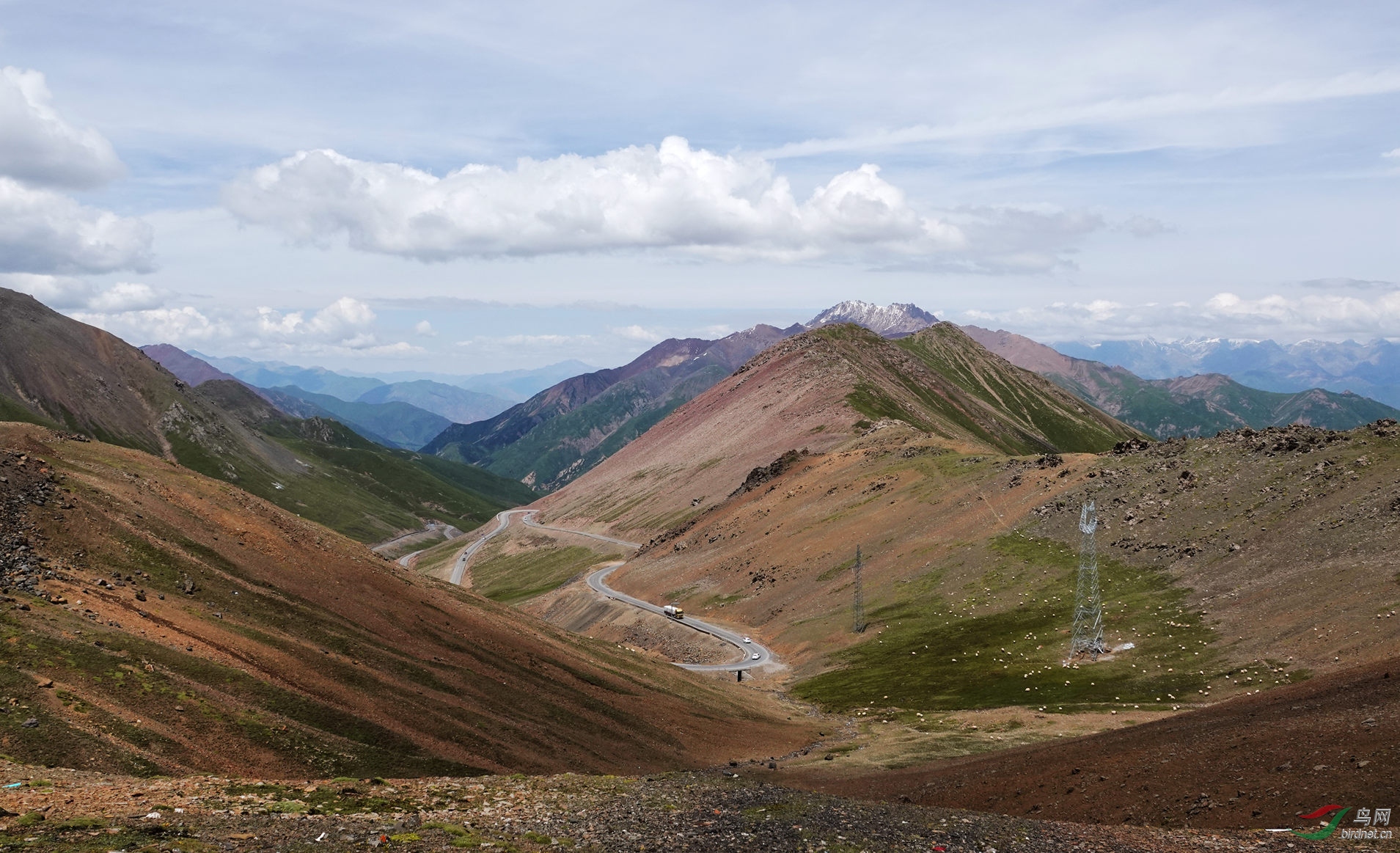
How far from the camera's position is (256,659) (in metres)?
48.1

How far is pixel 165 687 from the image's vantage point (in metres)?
40.7

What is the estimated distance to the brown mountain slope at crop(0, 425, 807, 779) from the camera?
38531 mm

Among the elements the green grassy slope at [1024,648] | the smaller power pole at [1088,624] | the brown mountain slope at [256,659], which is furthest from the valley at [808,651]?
the smaller power pole at [1088,624]

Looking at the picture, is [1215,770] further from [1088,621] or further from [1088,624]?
[1088,621]

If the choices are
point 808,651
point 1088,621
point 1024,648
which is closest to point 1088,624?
point 1088,621

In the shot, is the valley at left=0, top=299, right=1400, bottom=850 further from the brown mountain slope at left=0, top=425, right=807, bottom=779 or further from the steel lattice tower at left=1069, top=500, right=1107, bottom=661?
the steel lattice tower at left=1069, top=500, right=1107, bottom=661

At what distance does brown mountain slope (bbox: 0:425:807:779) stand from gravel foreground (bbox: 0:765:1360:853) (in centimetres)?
751

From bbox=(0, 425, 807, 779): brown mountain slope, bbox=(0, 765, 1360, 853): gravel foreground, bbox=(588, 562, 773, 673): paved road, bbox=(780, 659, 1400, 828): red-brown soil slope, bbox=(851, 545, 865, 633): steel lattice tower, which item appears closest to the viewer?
bbox=(0, 765, 1360, 853): gravel foreground

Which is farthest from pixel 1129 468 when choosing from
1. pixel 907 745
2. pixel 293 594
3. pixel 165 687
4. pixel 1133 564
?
pixel 165 687

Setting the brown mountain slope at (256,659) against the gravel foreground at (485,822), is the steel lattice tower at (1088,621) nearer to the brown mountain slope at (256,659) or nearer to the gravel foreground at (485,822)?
the brown mountain slope at (256,659)

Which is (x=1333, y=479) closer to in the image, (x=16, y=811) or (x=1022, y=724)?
(x=1022, y=724)

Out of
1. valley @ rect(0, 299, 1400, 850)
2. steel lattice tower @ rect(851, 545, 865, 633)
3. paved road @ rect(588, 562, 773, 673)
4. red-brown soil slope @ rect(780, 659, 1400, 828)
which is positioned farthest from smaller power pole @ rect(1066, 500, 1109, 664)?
paved road @ rect(588, 562, 773, 673)

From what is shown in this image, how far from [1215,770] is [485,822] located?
29.9 m

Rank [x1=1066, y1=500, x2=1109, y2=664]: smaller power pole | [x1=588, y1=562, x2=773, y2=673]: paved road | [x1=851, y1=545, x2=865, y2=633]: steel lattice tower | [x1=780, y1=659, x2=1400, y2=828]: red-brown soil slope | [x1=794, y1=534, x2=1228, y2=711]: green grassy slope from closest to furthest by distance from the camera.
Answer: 1. [x1=780, y1=659, x2=1400, y2=828]: red-brown soil slope
2. [x1=794, y1=534, x2=1228, y2=711]: green grassy slope
3. [x1=1066, y1=500, x2=1109, y2=664]: smaller power pole
4. [x1=588, y1=562, x2=773, y2=673]: paved road
5. [x1=851, y1=545, x2=865, y2=633]: steel lattice tower
